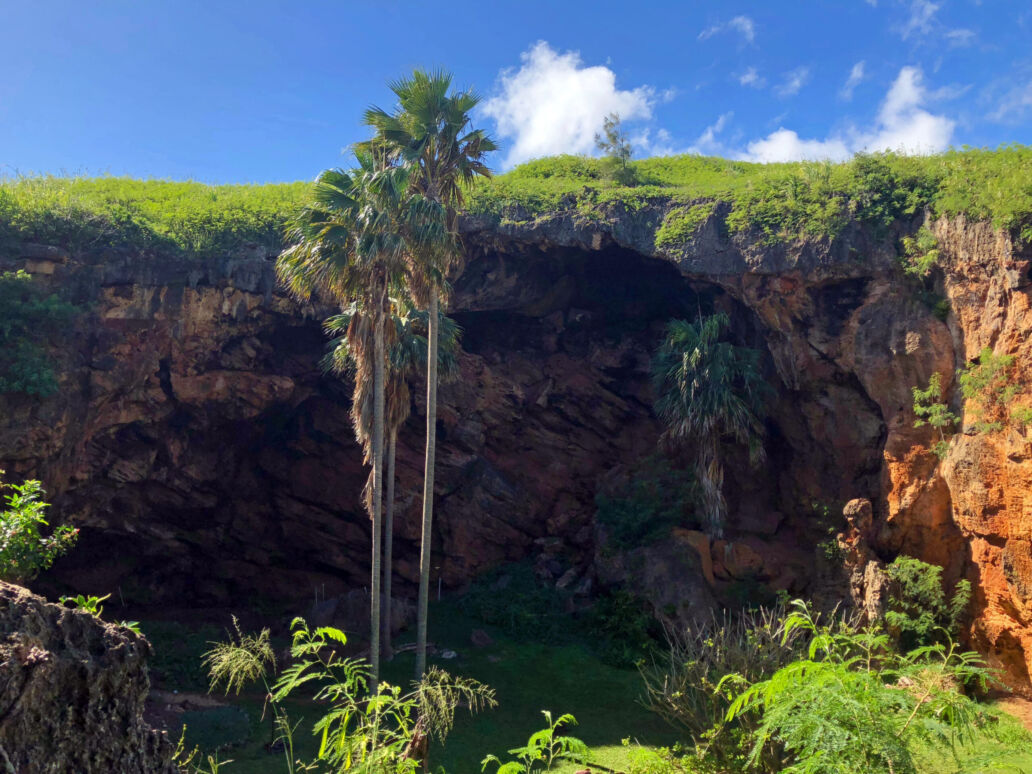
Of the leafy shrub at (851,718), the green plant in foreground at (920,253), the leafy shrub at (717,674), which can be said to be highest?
the green plant in foreground at (920,253)

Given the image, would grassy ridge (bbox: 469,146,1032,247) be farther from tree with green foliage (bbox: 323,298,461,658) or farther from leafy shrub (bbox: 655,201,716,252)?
tree with green foliage (bbox: 323,298,461,658)

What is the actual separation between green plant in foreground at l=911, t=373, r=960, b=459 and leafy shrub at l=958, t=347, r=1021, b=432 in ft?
2.32

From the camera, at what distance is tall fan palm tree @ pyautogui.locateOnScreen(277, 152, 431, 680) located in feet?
53.3

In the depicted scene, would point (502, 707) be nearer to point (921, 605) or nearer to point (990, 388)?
point (921, 605)

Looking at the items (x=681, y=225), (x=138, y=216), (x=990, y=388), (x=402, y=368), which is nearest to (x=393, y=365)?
(x=402, y=368)

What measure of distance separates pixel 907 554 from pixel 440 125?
16312mm

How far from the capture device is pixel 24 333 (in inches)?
807

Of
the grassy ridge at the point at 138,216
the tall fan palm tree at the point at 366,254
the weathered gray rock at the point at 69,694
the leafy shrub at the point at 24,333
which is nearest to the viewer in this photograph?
the weathered gray rock at the point at 69,694

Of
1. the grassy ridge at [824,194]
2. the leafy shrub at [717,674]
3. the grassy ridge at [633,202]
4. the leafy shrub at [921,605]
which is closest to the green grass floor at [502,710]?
the leafy shrub at [717,674]

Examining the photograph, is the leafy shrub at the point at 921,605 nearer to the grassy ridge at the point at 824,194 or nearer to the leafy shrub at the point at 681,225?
the grassy ridge at the point at 824,194

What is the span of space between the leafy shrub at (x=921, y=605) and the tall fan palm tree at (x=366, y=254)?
1283 cm

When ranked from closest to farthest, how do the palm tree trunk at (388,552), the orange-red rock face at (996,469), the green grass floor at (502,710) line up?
the green grass floor at (502,710), the orange-red rock face at (996,469), the palm tree trunk at (388,552)

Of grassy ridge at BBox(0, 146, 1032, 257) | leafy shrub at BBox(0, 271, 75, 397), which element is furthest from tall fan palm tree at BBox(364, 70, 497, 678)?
leafy shrub at BBox(0, 271, 75, 397)

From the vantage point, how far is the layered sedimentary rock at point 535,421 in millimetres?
19281
